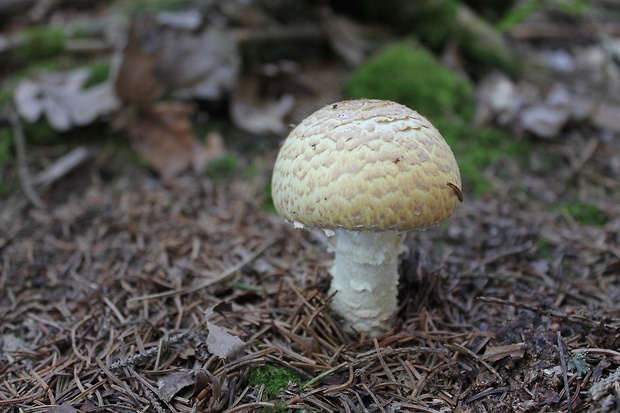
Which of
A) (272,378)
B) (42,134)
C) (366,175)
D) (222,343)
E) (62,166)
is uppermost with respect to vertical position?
(366,175)

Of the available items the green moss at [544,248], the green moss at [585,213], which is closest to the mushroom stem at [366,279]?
the green moss at [544,248]

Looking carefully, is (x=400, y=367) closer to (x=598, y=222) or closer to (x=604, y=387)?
(x=604, y=387)

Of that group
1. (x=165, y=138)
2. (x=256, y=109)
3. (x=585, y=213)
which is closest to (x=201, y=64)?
(x=256, y=109)

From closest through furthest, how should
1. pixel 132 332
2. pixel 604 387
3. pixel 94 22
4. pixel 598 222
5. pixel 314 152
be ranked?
pixel 604 387, pixel 314 152, pixel 132 332, pixel 598 222, pixel 94 22

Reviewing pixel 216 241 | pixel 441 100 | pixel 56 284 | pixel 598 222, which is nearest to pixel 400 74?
pixel 441 100

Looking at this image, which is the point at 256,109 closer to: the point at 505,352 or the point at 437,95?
the point at 437,95

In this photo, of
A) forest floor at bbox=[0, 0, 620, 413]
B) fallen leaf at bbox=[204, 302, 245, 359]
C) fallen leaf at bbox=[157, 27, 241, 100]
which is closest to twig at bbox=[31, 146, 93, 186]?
forest floor at bbox=[0, 0, 620, 413]

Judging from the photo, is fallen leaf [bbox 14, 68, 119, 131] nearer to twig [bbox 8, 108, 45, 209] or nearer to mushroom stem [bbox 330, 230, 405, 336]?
twig [bbox 8, 108, 45, 209]
